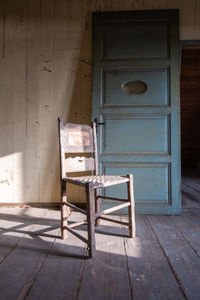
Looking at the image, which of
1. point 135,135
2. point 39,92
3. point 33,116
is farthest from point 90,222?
point 39,92

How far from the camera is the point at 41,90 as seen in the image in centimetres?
238

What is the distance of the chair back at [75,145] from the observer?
1566 mm

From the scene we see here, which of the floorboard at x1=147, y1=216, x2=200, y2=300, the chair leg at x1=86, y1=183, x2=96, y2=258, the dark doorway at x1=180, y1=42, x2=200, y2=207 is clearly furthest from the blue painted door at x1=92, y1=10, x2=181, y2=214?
the dark doorway at x1=180, y1=42, x2=200, y2=207

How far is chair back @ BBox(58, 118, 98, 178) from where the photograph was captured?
1.57m

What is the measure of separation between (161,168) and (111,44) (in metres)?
1.45

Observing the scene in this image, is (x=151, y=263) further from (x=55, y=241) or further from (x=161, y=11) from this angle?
(x=161, y=11)

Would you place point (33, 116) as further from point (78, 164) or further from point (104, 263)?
point (104, 263)

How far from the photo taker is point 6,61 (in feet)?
7.91

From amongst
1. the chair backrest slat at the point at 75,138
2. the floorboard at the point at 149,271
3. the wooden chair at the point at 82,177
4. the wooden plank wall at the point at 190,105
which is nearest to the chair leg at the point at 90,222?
the wooden chair at the point at 82,177

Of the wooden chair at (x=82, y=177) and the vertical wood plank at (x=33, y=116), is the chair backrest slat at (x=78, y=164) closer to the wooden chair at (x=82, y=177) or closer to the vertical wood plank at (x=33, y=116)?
the wooden chair at (x=82, y=177)

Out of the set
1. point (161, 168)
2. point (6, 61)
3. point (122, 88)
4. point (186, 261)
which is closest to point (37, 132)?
point (6, 61)

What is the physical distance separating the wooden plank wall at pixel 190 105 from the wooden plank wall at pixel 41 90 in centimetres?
345

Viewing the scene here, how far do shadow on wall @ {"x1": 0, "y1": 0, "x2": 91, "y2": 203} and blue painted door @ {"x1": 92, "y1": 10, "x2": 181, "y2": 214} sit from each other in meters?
0.24

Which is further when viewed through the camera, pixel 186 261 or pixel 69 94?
pixel 69 94
